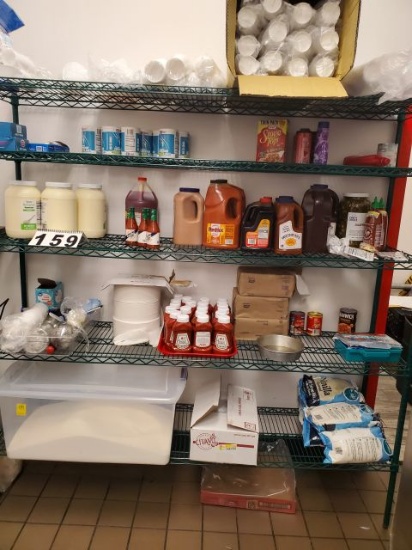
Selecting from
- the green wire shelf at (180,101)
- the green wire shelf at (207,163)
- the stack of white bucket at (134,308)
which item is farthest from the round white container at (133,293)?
the green wire shelf at (180,101)

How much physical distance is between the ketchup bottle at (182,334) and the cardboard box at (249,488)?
668 mm

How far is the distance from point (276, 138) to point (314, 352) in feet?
3.04

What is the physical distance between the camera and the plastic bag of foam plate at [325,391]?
6.10 feet

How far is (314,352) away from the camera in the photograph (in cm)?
186

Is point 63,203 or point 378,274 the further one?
point 378,274

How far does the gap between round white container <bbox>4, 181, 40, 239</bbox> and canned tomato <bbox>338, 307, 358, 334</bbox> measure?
1406 mm

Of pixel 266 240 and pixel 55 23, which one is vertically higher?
pixel 55 23

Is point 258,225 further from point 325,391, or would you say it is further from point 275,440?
point 275,440

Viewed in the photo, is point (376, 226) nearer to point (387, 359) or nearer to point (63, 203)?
point (387, 359)

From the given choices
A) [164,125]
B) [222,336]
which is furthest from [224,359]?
[164,125]

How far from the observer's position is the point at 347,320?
77.7 inches

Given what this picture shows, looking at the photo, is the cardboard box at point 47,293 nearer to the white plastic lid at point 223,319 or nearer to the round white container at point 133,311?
the round white container at point 133,311

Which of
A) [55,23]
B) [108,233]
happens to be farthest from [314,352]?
[55,23]

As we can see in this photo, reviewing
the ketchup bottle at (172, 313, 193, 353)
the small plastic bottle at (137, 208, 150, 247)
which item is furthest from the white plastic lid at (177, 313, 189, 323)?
the small plastic bottle at (137, 208, 150, 247)
